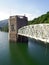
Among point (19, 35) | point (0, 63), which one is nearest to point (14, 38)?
point (19, 35)

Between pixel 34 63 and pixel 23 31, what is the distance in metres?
14.0

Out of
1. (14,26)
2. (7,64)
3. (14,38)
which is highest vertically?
(14,26)

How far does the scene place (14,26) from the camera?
32.4 m

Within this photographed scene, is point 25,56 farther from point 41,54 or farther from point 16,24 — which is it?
point 16,24

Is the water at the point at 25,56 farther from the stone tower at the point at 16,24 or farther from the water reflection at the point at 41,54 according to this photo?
the stone tower at the point at 16,24

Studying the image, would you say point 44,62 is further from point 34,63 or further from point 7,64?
point 7,64

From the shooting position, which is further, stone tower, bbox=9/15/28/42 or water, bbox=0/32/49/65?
stone tower, bbox=9/15/28/42

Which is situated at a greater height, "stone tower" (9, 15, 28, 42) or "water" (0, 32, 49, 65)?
"stone tower" (9, 15, 28, 42)

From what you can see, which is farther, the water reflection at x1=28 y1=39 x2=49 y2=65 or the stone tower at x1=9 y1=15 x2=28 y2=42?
the stone tower at x1=9 y1=15 x2=28 y2=42

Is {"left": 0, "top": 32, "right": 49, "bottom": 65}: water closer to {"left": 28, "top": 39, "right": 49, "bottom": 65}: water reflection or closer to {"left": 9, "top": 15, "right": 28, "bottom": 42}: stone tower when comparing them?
{"left": 28, "top": 39, "right": 49, "bottom": 65}: water reflection

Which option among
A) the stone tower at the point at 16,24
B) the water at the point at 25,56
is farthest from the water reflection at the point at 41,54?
the stone tower at the point at 16,24

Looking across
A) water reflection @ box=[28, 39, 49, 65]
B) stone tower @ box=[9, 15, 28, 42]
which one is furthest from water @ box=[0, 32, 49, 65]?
stone tower @ box=[9, 15, 28, 42]

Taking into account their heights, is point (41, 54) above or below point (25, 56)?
above

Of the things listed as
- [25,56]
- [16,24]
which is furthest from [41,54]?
[16,24]
